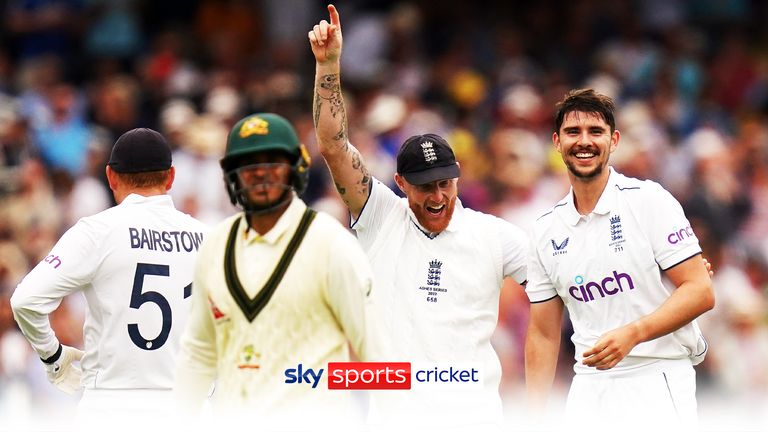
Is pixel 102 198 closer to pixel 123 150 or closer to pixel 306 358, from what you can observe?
pixel 123 150

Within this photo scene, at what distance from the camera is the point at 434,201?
8.71 meters

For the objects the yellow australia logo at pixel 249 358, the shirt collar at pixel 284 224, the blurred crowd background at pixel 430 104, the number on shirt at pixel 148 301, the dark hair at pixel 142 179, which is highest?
the blurred crowd background at pixel 430 104

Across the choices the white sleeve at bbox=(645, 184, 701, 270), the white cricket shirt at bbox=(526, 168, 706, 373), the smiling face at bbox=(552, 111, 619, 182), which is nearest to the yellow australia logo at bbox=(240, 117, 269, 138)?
the smiling face at bbox=(552, 111, 619, 182)

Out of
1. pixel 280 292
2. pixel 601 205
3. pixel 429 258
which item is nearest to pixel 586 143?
pixel 601 205

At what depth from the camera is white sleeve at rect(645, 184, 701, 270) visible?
8344 mm

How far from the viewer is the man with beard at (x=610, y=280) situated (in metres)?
8.42

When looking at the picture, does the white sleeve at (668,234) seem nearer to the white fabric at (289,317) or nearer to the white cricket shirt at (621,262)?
the white cricket shirt at (621,262)

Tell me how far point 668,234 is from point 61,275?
Answer: 11.1ft

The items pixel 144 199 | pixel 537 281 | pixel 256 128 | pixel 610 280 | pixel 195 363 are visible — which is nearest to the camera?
pixel 256 128

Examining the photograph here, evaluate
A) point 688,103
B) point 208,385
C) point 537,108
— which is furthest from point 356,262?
point 688,103

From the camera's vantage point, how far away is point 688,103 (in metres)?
18.7

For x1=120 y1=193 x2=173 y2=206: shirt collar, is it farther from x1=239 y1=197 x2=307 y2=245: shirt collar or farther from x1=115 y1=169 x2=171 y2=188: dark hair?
x1=239 y1=197 x2=307 y2=245: shirt collar

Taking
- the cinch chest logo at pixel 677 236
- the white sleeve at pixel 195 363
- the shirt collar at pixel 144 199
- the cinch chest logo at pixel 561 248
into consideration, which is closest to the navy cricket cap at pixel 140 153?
the shirt collar at pixel 144 199

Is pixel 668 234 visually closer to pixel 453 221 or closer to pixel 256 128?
pixel 453 221
